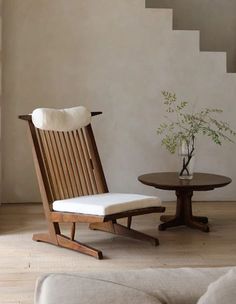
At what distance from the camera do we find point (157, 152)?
5395mm

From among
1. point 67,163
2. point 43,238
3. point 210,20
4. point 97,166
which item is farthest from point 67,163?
point 210,20

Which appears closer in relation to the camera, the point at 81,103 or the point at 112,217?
the point at 112,217

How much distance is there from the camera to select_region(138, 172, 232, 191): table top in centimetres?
421

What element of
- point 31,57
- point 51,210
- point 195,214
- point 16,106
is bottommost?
point 195,214

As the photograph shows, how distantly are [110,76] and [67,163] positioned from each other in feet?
4.36

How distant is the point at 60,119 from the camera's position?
4199mm

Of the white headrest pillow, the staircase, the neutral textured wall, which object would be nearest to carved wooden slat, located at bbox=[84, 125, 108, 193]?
the white headrest pillow

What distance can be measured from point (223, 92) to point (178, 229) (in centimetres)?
159

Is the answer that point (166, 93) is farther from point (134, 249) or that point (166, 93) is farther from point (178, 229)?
point (134, 249)

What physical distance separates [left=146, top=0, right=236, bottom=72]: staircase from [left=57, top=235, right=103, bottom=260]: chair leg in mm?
2881

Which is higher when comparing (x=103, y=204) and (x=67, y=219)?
(x=103, y=204)

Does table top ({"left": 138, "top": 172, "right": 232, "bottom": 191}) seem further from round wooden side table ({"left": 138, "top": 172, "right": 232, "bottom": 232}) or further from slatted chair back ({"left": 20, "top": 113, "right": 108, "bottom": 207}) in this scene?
slatted chair back ({"left": 20, "top": 113, "right": 108, "bottom": 207})

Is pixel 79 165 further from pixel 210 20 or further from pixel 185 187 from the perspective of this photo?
pixel 210 20

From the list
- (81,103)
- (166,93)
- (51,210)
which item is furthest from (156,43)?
(51,210)
